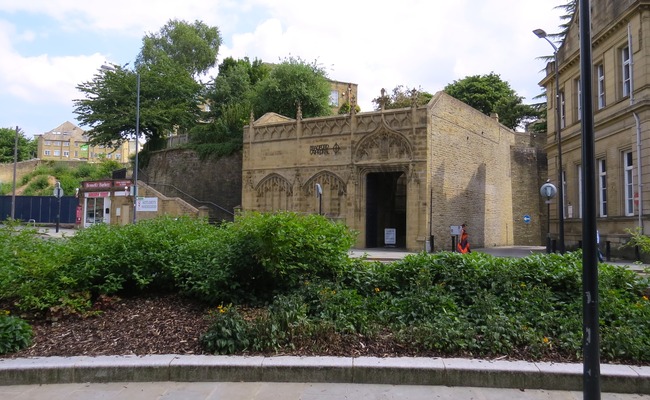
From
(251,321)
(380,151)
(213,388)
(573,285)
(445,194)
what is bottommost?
(213,388)

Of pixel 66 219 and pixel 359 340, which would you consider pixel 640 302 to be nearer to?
pixel 359 340

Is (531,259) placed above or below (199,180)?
below

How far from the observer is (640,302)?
5875 mm

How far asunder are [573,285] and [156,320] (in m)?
5.37

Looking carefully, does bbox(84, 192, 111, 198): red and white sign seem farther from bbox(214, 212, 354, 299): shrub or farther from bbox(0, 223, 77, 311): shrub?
bbox(214, 212, 354, 299): shrub

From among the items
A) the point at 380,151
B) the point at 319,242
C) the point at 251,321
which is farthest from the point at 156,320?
the point at 380,151

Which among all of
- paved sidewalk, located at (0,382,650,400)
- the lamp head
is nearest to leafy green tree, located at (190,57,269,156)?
the lamp head

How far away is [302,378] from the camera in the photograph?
4891 millimetres

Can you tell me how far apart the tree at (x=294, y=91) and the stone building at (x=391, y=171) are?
4.39 metres

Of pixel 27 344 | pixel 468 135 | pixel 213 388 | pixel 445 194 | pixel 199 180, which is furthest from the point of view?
pixel 199 180

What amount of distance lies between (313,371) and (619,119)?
21089 millimetres

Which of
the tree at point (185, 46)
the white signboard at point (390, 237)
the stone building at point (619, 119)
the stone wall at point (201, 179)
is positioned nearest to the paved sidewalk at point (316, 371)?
the stone building at point (619, 119)

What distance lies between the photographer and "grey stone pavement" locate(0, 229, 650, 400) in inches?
181

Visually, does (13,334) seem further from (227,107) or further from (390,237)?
(227,107)
